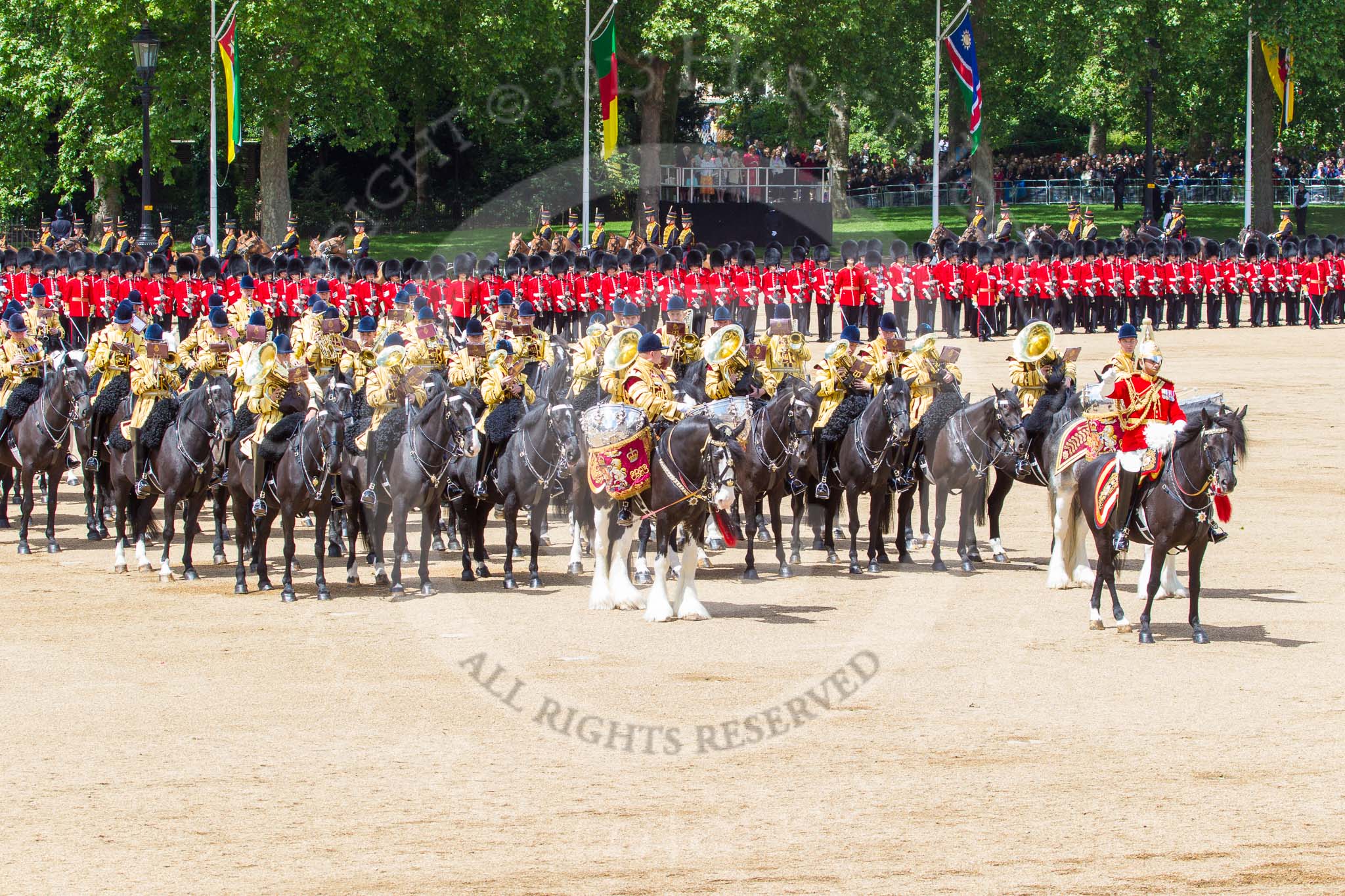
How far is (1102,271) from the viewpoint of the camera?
118 ft

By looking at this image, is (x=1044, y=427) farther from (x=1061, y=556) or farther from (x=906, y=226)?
(x=906, y=226)

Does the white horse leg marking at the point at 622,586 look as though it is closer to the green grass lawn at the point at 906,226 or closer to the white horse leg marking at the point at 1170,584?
the white horse leg marking at the point at 1170,584

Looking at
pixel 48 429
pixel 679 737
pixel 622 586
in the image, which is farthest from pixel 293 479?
pixel 679 737

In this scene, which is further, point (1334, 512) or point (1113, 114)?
point (1113, 114)

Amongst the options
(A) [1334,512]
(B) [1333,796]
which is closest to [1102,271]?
(A) [1334,512]

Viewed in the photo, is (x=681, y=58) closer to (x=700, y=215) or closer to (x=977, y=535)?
(x=700, y=215)

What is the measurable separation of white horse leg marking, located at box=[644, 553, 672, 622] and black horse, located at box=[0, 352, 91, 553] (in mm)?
6540

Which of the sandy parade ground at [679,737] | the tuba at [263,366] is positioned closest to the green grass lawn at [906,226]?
the tuba at [263,366]

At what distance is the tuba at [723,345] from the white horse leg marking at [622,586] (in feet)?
7.61

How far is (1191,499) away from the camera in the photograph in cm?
1294

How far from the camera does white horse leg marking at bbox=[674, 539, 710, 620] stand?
1421 centimetres

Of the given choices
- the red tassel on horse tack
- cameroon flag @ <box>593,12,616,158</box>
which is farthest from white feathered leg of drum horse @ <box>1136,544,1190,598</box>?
cameroon flag @ <box>593,12,616,158</box>

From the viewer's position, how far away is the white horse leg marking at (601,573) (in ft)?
48.1

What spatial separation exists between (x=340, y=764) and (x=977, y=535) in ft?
31.9
